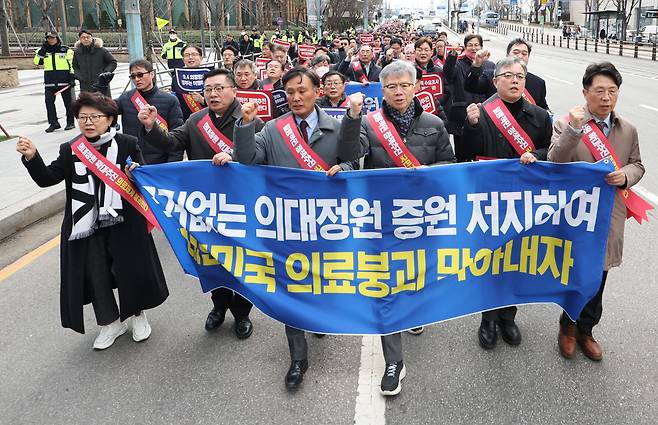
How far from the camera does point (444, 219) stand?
11.7ft

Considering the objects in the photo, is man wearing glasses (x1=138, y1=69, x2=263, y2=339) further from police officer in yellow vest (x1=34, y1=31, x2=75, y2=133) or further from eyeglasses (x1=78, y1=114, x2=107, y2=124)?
police officer in yellow vest (x1=34, y1=31, x2=75, y2=133)

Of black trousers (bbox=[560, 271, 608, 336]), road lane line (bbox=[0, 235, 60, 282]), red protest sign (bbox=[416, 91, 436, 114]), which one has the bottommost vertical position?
road lane line (bbox=[0, 235, 60, 282])

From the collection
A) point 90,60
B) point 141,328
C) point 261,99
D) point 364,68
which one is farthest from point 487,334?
point 90,60

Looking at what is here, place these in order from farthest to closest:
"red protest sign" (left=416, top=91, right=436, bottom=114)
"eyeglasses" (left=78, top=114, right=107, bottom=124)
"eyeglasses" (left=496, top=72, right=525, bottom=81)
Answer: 1. "red protest sign" (left=416, top=91, right=436, bottom=114)
2. "eyeglasses" (left=496, top=72, right=525, bottom=81)
3. "eyeglasses" (left=78, top=114, right=107, bottom=124)

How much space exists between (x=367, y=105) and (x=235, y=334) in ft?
16.0

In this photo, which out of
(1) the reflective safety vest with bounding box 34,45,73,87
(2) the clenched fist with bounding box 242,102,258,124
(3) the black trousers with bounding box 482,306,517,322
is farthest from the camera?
(1) the reflective safety vest with bounding box 34,45,73,87

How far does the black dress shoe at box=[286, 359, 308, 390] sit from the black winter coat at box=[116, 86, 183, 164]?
262 cm

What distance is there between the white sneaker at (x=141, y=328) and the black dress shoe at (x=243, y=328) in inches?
23.6

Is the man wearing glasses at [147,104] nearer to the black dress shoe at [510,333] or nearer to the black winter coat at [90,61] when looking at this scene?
the black dress shoe at [510,333]

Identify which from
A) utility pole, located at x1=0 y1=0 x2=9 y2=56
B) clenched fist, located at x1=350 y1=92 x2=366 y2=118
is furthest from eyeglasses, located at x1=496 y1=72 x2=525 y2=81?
utility pole, located at x1=0 y1=0 x2=9 y2=56

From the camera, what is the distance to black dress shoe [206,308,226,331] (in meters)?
4.39

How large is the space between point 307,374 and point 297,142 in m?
1.40

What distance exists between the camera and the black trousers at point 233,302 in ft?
14.2

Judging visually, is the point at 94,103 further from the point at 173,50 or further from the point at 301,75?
the point at 173,50
